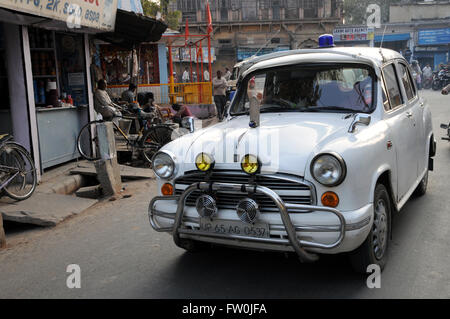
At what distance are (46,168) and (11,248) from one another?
3.39 meters

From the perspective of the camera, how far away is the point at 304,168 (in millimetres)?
3311

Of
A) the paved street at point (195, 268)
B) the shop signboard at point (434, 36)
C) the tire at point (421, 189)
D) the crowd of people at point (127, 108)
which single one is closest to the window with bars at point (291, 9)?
the shop signboard at point (434, 36)

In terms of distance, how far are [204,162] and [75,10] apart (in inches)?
224

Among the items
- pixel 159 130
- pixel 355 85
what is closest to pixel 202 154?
pixel 355 85

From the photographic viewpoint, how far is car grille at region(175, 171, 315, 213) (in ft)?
10.9

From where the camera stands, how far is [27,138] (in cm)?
745

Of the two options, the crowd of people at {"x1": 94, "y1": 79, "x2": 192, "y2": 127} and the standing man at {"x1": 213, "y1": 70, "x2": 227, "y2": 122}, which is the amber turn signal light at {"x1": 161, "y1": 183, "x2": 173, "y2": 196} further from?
the standing man at {"x1": 213, "y1": 70, "x2": 227, "y2": 122}

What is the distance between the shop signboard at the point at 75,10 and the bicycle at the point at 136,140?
1.91 m

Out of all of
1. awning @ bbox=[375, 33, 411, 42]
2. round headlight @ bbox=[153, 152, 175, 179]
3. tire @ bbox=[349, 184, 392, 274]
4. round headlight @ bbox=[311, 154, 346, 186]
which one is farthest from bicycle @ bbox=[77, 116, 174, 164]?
awning @ bbox=[375, 33, 411, 42]

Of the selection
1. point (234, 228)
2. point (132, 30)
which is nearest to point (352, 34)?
point (132, 30)

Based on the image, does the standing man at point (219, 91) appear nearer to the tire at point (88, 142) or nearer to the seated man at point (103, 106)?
the seated man at point (103, 106)

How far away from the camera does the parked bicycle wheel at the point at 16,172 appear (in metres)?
6.23

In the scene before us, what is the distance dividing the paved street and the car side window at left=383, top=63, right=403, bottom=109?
133cm
